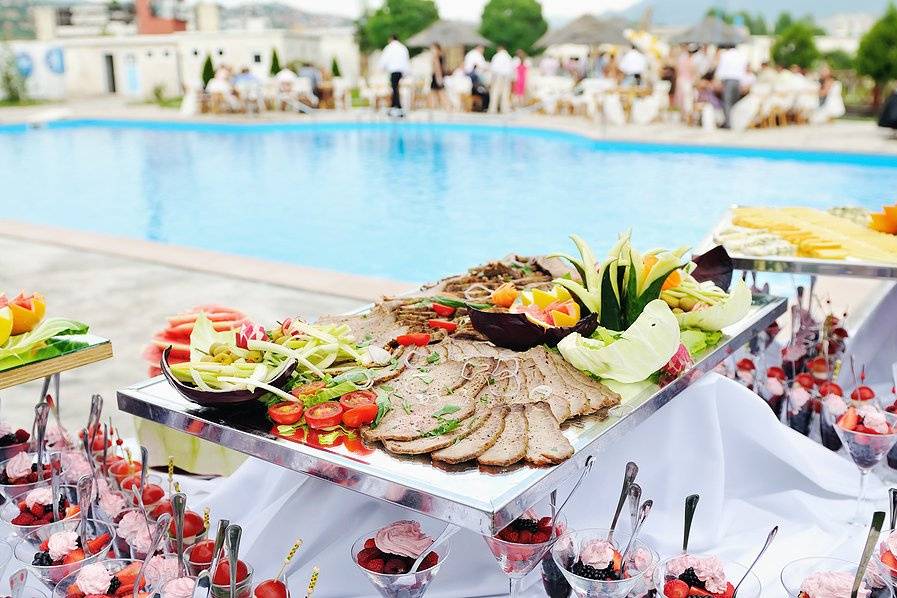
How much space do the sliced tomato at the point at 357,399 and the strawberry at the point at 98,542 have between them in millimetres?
694

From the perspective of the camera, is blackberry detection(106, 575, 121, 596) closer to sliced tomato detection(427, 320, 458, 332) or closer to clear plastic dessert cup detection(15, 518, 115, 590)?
clear plastic dessert cup detection(15, 518, 115, 590)

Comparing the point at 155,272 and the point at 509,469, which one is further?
the point at 155,272

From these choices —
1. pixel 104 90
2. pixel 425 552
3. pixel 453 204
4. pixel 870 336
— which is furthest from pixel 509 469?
pixel 104 90

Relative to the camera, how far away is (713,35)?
1956 centimetres

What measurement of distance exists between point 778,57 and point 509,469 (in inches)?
1220

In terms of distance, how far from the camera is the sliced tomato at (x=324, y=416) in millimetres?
2072

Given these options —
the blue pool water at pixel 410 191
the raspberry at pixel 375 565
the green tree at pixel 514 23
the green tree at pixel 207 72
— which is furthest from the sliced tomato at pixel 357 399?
the green tree at pixel 514 23

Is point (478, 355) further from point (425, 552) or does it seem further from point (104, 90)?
point (104, 90)

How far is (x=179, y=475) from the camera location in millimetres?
3230

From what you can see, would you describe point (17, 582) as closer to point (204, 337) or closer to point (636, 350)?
point (204, 337)

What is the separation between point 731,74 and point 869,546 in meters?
15.5

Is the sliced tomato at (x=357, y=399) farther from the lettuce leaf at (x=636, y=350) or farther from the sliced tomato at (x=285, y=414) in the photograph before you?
the lettuce leaf at (x=636, y=350)

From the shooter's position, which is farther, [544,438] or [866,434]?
[866,434]

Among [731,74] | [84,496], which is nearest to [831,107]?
[731,74]
